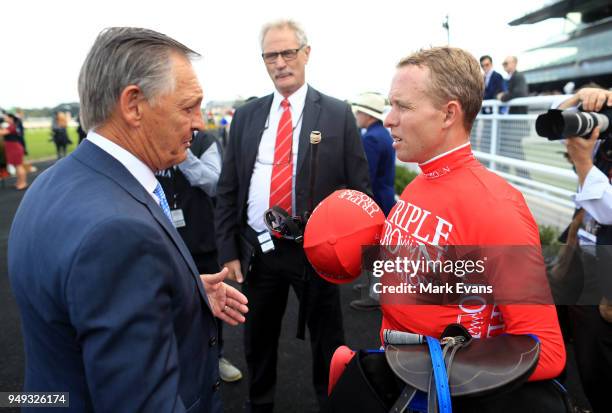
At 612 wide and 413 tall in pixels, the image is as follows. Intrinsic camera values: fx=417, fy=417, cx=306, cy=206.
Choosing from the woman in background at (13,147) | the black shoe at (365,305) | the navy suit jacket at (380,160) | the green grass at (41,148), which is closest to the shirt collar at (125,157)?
the navy suit jacket at (380,160)

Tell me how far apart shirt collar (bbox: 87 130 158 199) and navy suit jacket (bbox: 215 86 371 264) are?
1221mm

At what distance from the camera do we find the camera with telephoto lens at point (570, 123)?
1.59m

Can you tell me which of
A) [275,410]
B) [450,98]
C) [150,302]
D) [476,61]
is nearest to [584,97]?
[476,61]

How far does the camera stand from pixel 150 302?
2.95 ft

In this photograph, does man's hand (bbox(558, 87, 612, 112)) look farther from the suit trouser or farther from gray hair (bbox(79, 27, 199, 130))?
gray hair (bbox(79, 27, 199, 130))

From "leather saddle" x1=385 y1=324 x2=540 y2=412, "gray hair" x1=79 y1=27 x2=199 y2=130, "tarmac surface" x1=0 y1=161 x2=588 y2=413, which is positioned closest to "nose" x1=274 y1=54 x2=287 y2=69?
"gray hair" x1=79 y1=27 x2=199 y2=130

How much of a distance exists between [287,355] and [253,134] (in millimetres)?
1891

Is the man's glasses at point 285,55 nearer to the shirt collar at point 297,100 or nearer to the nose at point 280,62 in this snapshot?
the nose at point 280,62

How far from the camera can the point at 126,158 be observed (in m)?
1.10

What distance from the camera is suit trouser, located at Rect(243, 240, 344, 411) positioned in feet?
7.95

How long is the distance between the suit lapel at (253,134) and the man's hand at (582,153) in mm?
1528

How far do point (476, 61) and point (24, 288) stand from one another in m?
1.52

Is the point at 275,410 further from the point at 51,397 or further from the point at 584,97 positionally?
the point at 584,97

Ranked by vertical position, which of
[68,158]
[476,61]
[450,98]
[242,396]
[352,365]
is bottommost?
[242,396]
